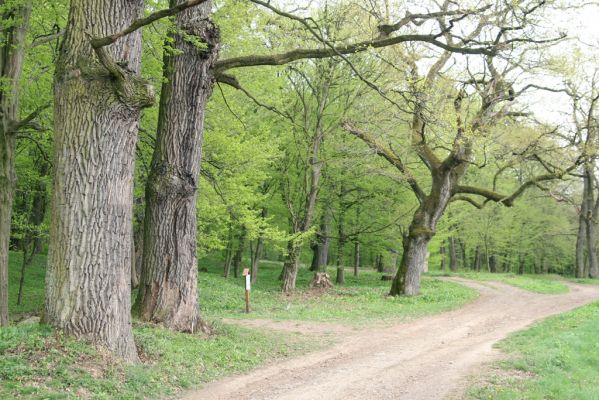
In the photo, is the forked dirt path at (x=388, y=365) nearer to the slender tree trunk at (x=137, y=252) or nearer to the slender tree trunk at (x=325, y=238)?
the slender tree trunk at (x=137, y=252)

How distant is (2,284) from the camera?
31.1ft

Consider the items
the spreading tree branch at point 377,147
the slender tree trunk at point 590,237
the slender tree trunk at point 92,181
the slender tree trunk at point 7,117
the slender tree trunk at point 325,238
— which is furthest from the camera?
the slender tree trunk at point 590,237

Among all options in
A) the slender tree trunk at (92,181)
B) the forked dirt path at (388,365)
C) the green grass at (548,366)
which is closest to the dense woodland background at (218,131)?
the slender tree trunk at (92,181)

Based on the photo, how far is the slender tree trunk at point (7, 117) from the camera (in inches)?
372

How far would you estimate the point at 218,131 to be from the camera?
14.2 m

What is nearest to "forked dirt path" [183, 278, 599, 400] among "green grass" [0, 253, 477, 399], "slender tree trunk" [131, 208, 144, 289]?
"green grass" [0, 253, 477, 399]

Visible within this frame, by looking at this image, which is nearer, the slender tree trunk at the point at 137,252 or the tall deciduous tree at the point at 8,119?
the tall deciduous tree at the point at 8,119

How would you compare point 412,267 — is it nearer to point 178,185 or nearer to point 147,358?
point 178,185

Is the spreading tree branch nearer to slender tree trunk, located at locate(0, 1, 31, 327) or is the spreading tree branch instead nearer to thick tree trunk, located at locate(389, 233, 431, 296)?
thick tree trunk, located at locate(389, 233, 431, 296)

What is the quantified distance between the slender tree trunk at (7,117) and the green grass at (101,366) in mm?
3469

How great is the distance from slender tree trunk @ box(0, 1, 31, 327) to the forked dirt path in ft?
17.5

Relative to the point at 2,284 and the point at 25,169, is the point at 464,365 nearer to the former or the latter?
the point at 2,284

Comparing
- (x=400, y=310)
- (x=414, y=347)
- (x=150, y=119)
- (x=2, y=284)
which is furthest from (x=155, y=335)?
(x=400, y=310)

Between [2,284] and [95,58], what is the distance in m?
5.58
